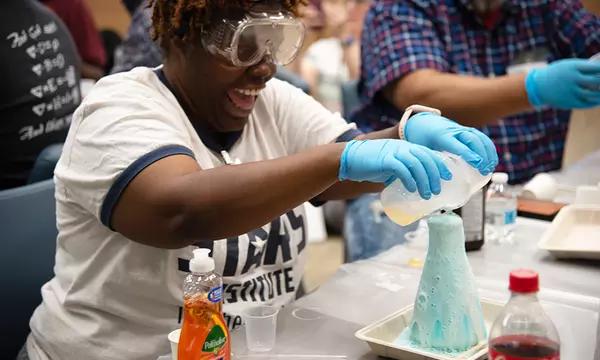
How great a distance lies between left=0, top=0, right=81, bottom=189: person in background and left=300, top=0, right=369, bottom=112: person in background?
2.71 m

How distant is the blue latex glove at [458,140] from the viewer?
1101mm

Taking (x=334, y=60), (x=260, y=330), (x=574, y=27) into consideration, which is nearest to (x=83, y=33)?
(x=334, y=60)

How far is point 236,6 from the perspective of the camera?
132 cm

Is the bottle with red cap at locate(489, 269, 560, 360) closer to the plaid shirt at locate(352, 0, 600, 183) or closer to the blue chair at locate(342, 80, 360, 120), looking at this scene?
the plaid shirt at locate(352, 0, 600, 183)

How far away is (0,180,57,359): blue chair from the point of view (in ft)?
4.76

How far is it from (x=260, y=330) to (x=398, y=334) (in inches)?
8.5

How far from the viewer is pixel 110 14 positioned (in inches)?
230

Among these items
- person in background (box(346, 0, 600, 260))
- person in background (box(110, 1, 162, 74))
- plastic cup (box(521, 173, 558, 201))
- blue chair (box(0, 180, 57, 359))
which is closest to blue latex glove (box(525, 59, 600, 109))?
person in background (box(346, 0, 600, 260))

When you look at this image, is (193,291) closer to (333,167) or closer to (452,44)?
(333,167)

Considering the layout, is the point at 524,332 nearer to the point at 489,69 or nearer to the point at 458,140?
the point at 458,140

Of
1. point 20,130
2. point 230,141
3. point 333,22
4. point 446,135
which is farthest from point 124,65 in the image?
point 333,22

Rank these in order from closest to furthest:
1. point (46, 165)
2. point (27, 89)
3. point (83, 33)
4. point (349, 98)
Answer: point (46, 165), point (27, 89), point (349, 98), point (83, 33)

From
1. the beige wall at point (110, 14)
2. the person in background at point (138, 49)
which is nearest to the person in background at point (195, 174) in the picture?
the person in background at point (138, 49)

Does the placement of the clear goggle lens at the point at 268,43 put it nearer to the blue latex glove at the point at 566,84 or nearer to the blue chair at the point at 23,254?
the blue chair at the point at 23,254
